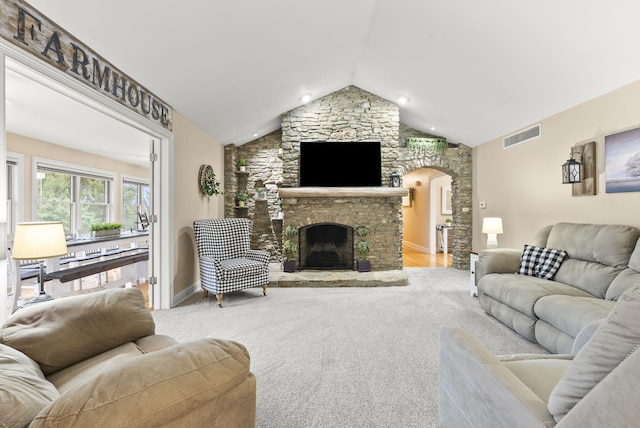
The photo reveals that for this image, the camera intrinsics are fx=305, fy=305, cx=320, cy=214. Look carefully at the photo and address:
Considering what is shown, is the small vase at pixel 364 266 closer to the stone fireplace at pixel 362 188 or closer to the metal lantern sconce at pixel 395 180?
the stone fireplace at pixel 362 188


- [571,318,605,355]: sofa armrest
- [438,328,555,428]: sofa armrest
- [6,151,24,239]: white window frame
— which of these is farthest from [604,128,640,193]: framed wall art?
[6,151,24,239]: white window frame

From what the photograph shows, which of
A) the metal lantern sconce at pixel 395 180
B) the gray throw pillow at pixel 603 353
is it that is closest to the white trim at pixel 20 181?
the metal lantern sconce at pixel 395 180

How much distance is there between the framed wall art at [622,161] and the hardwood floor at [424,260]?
11.7 ft

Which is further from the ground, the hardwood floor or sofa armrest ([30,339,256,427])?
sofa armrest ([30,339,256,427])

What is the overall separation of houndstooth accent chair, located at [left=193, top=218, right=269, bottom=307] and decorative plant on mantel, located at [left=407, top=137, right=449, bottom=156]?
11.5ft

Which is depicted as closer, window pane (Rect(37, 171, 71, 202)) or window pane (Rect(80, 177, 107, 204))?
window pane (Rect(37, 171, 71, 202))

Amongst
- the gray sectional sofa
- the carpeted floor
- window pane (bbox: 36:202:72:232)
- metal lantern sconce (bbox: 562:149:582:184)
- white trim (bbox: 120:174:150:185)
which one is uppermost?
white trim (bbox: 120:174:150:185)

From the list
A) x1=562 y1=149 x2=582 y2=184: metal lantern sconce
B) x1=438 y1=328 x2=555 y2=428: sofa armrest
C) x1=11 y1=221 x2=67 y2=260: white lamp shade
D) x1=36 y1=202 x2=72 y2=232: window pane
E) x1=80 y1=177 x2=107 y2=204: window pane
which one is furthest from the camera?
x1=80 y1=177 x2=107 y2=204: window pane

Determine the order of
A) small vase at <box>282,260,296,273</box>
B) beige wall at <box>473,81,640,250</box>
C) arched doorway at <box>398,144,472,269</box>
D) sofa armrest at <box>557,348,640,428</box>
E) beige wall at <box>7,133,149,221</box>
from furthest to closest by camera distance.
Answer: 1. arched doorway at <box>398,144,472,269</box>
2. small vase at <box>282,260,296,273</box>
3. beige wall at <box>7,133,149,221</box>
4. beige wall at <box>473,81,640,250</box>
5. sofa armrest at <box>557,348,640,428</box>

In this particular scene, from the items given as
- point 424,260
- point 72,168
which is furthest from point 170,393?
point 424,260

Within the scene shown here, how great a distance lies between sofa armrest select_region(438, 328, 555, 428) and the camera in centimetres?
97

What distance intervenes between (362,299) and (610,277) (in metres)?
2.42

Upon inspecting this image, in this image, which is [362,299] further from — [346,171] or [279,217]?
[279,217]

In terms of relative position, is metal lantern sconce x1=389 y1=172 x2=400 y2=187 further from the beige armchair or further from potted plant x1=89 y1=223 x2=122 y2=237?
potted plant x1=89 y1=223 x2=122 y2=237
